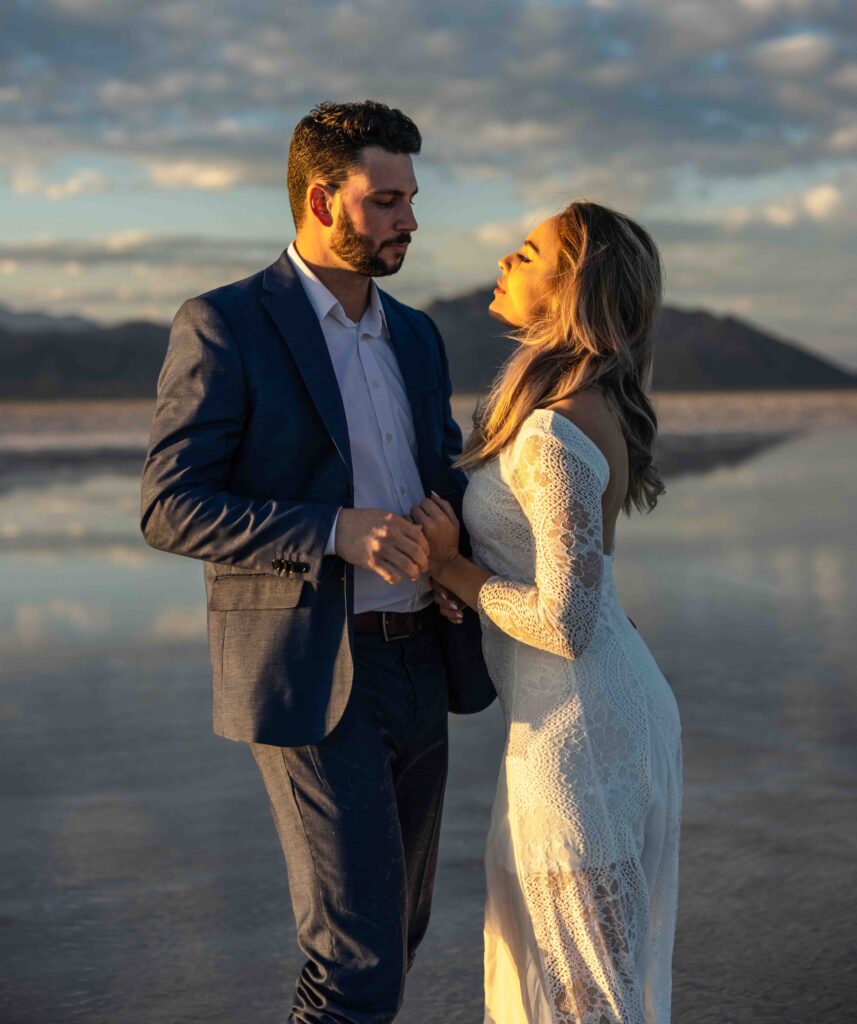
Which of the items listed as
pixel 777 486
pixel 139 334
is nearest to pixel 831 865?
pixel 777 486

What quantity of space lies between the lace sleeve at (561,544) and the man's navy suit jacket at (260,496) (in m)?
0.38

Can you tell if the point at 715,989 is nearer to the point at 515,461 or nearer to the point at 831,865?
the point at 831,865

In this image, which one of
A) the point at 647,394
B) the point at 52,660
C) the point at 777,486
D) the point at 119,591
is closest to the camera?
the point at 647,394

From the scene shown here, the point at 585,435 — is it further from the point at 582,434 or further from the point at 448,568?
the point at 448,568

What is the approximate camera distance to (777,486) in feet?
51.7

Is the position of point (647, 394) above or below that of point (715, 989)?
above

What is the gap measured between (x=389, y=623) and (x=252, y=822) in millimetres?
2031

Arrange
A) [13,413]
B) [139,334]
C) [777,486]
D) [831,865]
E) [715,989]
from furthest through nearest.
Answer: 1. [139,334]
2. [13,413]
3. [777,486]
4. [831,865]
5. [715,989]

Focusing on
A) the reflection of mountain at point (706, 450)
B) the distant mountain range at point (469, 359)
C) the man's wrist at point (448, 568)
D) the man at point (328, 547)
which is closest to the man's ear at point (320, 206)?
the man at point (328, 547)

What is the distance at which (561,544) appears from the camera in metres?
2.45

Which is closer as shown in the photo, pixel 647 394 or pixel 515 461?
pixel 515 461

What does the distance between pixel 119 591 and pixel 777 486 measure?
924 cm

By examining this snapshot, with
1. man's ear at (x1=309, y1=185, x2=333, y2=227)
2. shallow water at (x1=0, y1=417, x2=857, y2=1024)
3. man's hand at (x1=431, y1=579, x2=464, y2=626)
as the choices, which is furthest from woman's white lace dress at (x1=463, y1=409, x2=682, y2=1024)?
shallow water at (x1=0, y1=417, x2=857, y2=1024)

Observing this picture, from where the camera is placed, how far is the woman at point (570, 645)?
8.19ft
